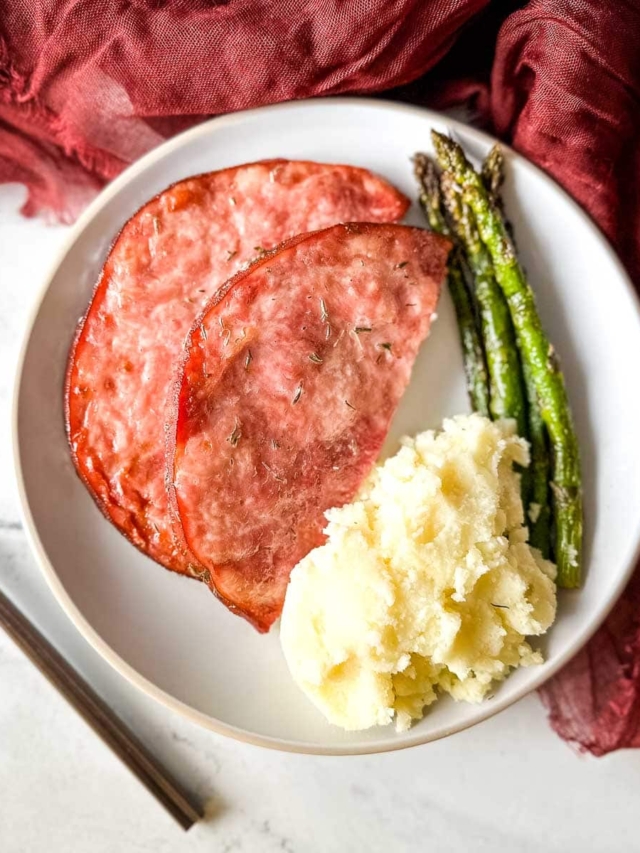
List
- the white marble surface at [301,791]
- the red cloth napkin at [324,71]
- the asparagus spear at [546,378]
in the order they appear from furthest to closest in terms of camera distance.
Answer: the white marble surface at [301,791], the asparagus spear at [546,378], the red cloth napkin at [324,71]

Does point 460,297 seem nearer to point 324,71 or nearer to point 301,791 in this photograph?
point 324,71

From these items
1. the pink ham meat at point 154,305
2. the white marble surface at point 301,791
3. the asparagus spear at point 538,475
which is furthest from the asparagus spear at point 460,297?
the white marble surface at point 301,791

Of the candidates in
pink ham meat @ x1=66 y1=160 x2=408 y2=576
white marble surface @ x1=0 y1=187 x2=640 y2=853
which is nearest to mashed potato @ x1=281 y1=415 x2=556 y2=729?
pink ham meat @ x1=66 y1=160 x2=408 y2=576

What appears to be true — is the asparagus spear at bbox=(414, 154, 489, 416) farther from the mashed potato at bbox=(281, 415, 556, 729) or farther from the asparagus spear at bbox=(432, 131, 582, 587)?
the mashed potato at bbox=(281, 415, 556, 729)

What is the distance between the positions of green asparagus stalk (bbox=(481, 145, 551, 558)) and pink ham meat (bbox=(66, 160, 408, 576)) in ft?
2.30

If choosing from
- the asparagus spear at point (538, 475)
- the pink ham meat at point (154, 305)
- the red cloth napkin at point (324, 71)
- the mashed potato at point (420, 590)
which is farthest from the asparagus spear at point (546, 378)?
the pink ham meat at point (154, 305)

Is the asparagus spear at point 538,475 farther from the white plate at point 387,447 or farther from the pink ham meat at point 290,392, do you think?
the pink ham meat at point 290,392

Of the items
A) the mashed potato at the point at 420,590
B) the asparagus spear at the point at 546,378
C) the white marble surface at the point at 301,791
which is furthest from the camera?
the white marble surface at the point at 301,791

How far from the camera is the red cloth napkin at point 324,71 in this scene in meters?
2.95

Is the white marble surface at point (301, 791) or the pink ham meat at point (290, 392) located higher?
the pink ham meat at point (290, 392)

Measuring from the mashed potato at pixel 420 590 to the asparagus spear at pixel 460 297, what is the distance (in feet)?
0.68

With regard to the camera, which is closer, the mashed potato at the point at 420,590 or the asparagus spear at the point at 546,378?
the mashed potato at the point at 420,590

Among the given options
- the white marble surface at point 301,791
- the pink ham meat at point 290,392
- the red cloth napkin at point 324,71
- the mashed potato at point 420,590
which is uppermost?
the red cloth napkin at point 324,71

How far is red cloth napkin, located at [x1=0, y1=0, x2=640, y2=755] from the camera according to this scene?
295cm
